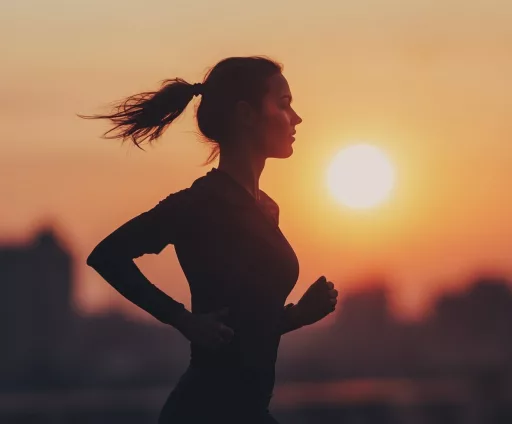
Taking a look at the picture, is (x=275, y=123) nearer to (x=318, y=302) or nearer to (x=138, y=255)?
(x=318, y=302)

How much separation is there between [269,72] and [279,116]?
0.56 feet

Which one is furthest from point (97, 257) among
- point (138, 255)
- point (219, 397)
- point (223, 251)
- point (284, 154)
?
point (284, 154)

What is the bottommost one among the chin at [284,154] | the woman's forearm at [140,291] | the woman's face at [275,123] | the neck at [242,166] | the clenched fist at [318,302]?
the woman's forearm at [140,291]

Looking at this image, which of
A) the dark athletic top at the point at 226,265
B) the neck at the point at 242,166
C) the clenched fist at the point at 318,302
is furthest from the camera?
the clenched fist at the point at 318,302

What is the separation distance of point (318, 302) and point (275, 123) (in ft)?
2.28

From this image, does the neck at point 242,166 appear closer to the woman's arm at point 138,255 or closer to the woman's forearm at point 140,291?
the woman's arm at point 138,255

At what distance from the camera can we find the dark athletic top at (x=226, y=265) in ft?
21.9

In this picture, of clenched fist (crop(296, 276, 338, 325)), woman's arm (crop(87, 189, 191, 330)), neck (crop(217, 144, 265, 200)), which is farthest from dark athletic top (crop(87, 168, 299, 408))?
clenched fist (crop(296, 276, 338, 325))

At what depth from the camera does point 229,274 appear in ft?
22.1

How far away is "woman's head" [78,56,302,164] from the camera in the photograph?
7.07m

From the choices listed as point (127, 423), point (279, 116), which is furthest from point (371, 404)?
point (279, 116)

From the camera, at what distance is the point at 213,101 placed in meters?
7.07

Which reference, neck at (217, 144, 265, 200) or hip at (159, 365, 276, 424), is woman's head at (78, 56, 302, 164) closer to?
neck at (217, 144, 265, 200)

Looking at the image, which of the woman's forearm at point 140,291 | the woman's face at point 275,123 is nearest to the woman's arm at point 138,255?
the woman's forearm at point 140,291
